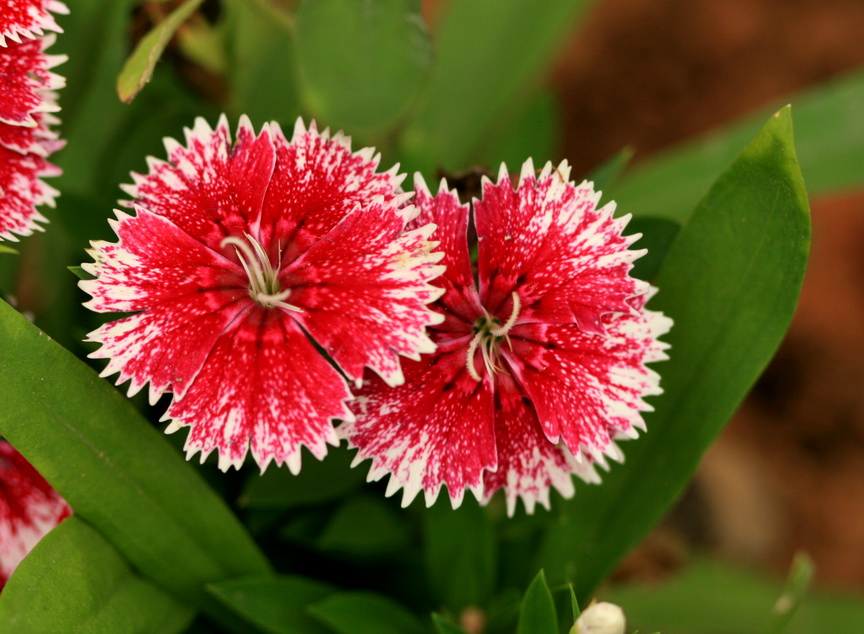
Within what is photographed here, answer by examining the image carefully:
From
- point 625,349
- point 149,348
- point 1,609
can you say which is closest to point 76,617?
point 1,609

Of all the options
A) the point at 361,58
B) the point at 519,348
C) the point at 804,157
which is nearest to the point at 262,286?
the point at 519,348

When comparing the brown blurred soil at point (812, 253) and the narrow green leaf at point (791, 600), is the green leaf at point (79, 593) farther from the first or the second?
the brown blurred soil at point (812, 253)

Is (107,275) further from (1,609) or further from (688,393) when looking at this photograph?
(688,393)

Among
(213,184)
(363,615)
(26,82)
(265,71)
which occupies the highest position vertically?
(265,71)

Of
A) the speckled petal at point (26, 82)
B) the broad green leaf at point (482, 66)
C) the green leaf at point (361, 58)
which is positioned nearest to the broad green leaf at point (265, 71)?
the broad green leaf at point (482, 66)

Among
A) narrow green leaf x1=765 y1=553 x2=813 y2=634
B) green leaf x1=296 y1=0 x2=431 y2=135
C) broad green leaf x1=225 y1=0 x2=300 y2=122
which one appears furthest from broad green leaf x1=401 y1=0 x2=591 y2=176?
narrow green leaf x1=765 y1=553 x2=813 y2=634

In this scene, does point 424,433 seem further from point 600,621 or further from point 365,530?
point 365,530
